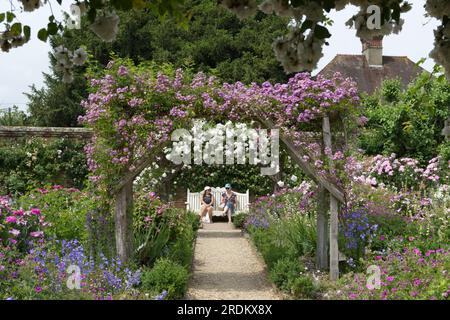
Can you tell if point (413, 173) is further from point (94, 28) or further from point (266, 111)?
point (94, 28)

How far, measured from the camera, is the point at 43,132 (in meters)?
10.9

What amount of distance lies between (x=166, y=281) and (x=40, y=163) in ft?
21.3

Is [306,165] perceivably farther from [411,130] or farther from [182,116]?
[411,130]

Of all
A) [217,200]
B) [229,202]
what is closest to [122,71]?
[229,202]

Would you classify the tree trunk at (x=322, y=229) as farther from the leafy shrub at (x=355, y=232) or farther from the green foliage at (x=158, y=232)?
the green foliage at (x=158, y=232)

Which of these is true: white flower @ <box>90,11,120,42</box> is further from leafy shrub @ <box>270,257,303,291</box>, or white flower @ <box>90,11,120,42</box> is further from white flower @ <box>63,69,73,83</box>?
leafy shrub @ <box>270,257,303,291</box>

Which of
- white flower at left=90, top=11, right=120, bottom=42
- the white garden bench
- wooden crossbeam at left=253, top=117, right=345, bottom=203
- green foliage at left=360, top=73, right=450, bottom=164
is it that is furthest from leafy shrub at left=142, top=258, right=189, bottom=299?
the white garden bench

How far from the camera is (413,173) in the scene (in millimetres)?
9312

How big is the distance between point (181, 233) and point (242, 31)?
448 inches

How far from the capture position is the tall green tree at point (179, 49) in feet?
54.0

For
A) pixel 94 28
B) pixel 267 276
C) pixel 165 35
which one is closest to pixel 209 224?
pixel 267 276

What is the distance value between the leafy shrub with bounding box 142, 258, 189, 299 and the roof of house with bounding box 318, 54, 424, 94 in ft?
48.0

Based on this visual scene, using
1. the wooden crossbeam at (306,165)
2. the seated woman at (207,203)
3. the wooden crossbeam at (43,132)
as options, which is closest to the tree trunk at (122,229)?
the wooden crossbeam at (306,165)

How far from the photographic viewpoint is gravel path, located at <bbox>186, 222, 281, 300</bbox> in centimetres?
566
